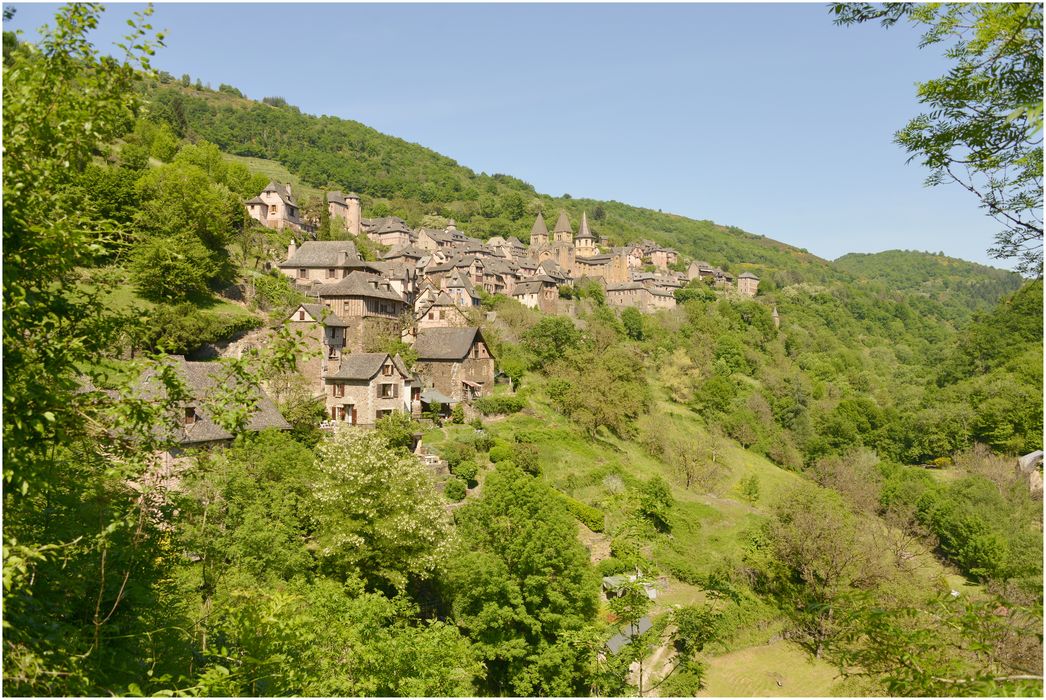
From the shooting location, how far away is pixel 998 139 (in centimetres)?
677

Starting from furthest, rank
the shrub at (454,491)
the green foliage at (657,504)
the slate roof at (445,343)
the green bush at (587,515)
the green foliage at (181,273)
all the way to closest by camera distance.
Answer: the slate roof at (445,343), the green foliage at (181,273), the green foliage at (657,504), the green bush at (587,515), the shrub at (454,491)

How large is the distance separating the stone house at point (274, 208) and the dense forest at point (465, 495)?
8.75 feet

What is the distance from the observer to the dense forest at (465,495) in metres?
6.20

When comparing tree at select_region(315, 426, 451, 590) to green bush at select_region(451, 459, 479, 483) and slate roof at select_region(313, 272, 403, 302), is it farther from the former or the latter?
slate roof at select_region(313, 272, 403, 302)

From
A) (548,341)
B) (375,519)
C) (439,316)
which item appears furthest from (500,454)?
(548,341)

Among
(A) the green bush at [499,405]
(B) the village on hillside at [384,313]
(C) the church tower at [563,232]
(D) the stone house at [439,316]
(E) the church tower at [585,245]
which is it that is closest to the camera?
(B) the village on hillside at [384,313]

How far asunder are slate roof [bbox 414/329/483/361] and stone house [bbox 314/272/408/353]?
2.70 meters

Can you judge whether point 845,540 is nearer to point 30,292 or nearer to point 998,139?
point 998,139

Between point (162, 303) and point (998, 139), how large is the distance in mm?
39050

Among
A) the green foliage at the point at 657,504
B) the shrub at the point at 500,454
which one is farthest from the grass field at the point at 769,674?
the shrub at the point at 500,454

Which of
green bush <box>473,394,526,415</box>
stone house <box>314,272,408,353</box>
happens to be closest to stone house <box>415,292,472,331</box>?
stone house <box>314,272,408,353</box>

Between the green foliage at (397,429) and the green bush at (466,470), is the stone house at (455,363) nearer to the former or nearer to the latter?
the green foliage at (397,429)

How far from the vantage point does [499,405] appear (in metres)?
43.6

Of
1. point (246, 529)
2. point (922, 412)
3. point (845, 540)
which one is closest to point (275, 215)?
point (246, 529)
